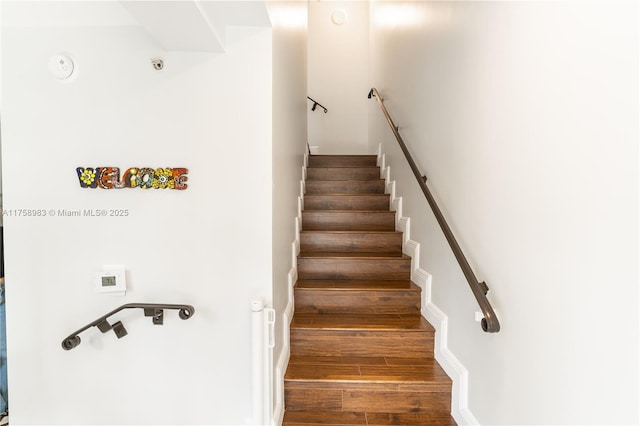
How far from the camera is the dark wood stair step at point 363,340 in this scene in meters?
2.06

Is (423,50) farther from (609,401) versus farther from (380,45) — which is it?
(609,401)

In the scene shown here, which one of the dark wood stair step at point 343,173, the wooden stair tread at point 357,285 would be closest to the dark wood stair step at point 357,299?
the wooden stair tread at point 357,285

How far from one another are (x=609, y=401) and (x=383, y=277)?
1.73 m

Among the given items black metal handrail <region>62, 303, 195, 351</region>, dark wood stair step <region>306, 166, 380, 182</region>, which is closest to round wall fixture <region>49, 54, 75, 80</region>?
black metal handrail <region>62, 303, 195, 351</region>

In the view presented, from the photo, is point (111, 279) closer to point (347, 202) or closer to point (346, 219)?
point (346, 219)

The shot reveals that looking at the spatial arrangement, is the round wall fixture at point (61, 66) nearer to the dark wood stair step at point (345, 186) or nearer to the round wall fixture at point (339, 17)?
the dark wood stair step at point (345, 186)

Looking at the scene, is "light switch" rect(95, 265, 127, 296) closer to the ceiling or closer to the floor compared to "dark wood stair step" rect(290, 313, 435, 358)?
closer to the ceiling

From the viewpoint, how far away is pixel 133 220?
1529 millimetres

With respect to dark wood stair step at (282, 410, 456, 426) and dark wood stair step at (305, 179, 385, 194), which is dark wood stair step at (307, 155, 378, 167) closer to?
dark wood stair step at (305, 179, 385, 194)

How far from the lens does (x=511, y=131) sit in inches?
51.5

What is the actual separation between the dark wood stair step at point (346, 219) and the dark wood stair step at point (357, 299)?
0.85m

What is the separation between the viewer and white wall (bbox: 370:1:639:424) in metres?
0.86

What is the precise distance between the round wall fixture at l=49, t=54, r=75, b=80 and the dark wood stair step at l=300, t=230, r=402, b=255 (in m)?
1.88

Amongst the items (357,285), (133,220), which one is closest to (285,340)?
(357,285)
